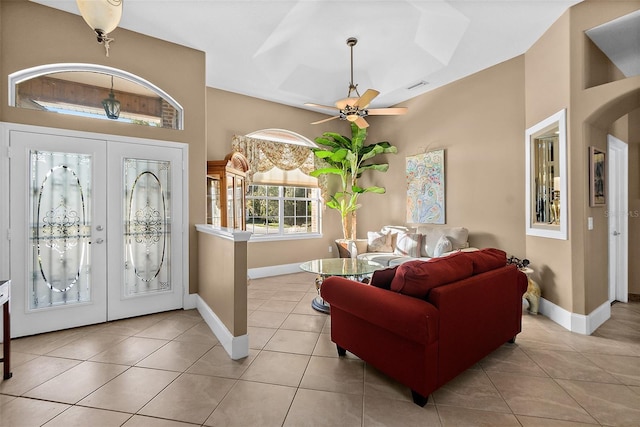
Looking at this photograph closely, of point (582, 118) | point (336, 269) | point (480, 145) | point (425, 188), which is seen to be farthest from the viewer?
point (425, 188)

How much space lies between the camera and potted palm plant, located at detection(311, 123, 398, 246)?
5.57m

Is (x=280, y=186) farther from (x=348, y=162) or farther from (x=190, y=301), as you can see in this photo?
(x=190, y=301)

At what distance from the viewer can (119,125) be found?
10.7 feet

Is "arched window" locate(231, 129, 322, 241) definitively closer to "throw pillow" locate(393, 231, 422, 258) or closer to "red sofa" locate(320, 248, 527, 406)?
"throw pillow" locate(393, 231, 422, 258)

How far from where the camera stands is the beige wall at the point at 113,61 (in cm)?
281

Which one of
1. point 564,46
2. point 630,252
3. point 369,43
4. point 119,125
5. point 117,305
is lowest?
point 117,305

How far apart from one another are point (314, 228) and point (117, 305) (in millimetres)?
3619

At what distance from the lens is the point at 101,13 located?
1.69m

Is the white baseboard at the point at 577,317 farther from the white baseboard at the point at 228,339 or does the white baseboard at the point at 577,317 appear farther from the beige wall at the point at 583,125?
the white baseboard at the point at 228,339

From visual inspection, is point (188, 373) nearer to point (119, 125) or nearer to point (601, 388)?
point (119, 125)

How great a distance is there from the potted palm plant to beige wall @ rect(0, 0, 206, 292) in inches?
94.3

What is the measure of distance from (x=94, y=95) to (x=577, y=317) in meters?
5.49

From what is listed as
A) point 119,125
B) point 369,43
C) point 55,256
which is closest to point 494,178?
point 369,43

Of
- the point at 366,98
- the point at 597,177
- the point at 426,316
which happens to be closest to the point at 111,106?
the point at 366,98
